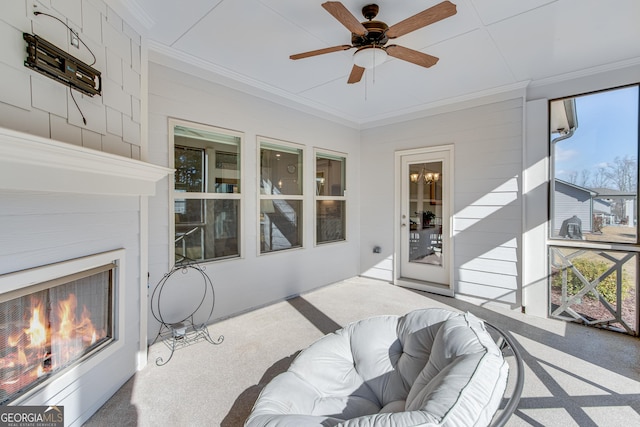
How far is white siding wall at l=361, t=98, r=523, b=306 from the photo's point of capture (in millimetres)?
3678

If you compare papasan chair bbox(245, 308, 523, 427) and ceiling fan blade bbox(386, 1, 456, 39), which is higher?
ceiling fan blade bbox(386, 1, 456, 39)

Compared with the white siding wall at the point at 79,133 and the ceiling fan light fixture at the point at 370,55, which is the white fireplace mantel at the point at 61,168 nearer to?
the white siding wall at the point at 79,133

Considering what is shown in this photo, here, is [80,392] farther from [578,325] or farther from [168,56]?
[578,325]

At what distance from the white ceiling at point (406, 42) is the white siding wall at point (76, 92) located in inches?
13.7

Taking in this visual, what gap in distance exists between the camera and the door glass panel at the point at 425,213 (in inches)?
176

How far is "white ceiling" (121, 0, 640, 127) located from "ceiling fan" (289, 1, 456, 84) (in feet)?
0.58

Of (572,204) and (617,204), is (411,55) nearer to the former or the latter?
(572,204)

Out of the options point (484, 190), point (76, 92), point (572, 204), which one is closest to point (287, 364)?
point (76, 92)

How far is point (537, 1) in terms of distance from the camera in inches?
84.7

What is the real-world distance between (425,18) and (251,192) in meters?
2.51

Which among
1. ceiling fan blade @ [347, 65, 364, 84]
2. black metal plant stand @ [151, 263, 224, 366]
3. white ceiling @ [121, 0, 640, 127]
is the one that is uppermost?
white ceiling @ [121, 0, 640, 127]

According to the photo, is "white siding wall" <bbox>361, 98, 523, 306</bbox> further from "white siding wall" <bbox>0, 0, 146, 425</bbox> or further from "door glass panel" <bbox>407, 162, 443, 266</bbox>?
"white siding wall" <bbox>0, 0, 146, 425</bbox>

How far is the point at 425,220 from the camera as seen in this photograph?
4.61 m

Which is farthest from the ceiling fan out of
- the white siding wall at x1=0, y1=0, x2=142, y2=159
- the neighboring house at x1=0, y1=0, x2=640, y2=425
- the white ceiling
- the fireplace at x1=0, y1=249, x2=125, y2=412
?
the fireplace at x1=0, y1=249, x2=125, y2=412
